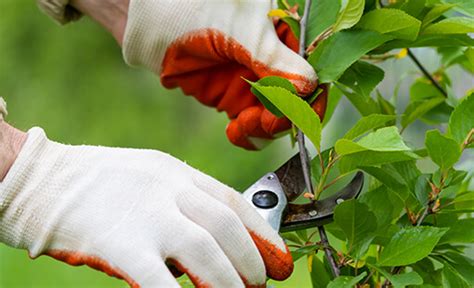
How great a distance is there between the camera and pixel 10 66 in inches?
244

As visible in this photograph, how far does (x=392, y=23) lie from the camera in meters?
1.12

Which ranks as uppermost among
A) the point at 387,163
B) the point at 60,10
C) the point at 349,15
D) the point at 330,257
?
the point at 349,15

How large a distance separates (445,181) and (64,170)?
1.66 ft

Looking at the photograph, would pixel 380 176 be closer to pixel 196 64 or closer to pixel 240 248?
pixel 240 248

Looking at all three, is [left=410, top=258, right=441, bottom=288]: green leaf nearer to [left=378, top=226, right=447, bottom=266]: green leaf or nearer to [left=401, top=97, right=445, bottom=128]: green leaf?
[left=378, top=226, right=447, bottom=266]: green leaf

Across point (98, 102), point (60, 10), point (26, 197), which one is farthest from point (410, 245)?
point (98, 102)

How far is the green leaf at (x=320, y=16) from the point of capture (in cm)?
120

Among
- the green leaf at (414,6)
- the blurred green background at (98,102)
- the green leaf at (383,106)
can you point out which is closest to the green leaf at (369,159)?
the green leaf at (414,6)

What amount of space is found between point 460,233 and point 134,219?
1.36ft

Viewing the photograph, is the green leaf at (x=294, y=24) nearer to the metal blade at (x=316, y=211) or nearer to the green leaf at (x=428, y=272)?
the metal blade at (x=316, y=211)

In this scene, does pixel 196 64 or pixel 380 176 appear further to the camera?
pixel 196 64

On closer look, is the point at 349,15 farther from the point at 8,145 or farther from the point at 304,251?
the point at 8,145

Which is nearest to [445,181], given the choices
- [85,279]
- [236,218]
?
[236,218]

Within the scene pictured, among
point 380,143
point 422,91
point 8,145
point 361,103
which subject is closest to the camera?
point 380,143
